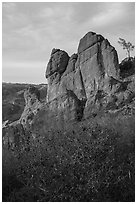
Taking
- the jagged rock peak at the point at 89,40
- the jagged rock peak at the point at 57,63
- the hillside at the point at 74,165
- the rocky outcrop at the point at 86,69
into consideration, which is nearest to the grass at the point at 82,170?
the hillside at the point at 74,165

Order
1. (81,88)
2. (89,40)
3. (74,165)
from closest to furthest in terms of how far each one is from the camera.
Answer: (74,165) → (81,88) → (89,40)

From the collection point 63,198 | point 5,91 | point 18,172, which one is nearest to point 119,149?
point 63,198

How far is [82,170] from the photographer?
24.3 feet

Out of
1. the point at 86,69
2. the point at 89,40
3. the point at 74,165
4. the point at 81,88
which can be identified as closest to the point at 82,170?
the point at 74,165

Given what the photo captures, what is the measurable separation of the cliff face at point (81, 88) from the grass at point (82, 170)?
5.81m

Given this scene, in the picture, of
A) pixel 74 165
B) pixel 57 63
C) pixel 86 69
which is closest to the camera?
pixel 74 165

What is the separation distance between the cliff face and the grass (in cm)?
581

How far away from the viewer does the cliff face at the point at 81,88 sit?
52.6 ft

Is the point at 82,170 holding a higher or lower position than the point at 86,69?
lower

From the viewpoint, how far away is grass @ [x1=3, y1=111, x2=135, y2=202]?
725 centimetres

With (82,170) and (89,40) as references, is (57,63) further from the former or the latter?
(82,170)

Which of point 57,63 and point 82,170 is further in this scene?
point 57,63

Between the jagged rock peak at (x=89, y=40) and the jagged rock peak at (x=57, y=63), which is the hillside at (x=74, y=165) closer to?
the jagged rock peak at (x=89, y=40)

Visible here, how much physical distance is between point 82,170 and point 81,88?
15444 millimetres
